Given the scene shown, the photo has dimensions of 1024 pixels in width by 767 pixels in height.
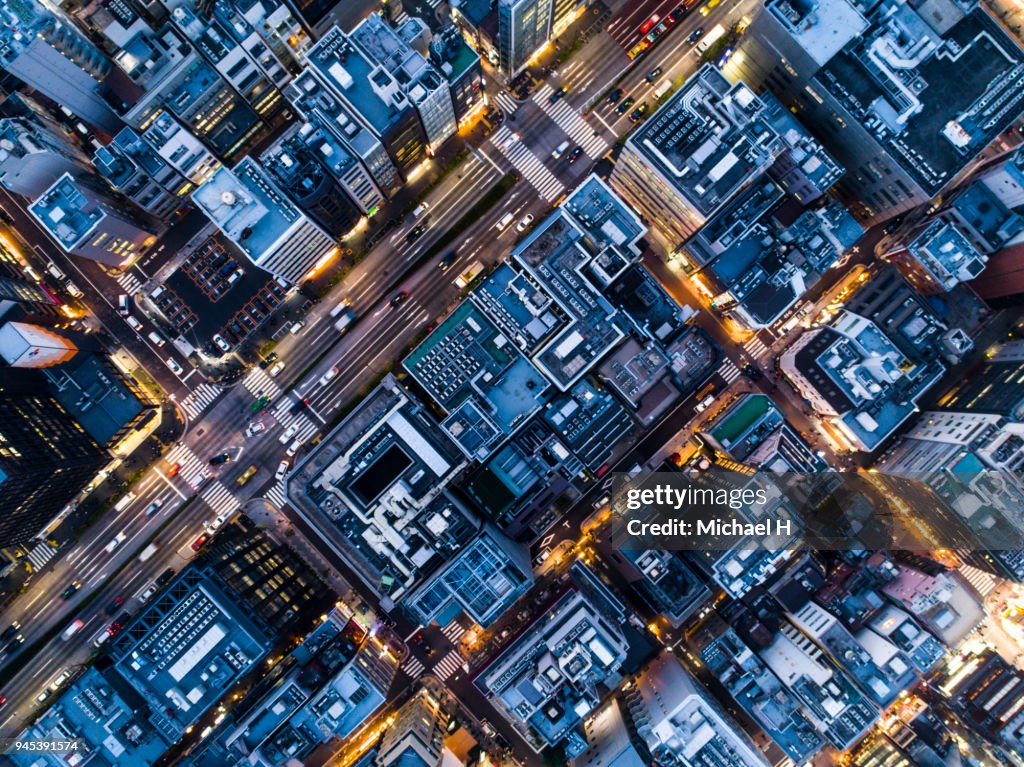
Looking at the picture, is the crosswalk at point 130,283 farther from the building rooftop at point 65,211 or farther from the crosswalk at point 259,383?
the crosswalk at point 259,383

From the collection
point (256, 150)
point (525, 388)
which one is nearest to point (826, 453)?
point (525, 388)

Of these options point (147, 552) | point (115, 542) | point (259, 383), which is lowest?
point (147, 552)

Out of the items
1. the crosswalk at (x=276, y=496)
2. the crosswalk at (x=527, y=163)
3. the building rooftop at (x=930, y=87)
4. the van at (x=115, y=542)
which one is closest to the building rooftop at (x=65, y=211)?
the crosswalk at (x=276, y=496)

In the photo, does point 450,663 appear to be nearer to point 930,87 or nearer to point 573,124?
point 573,124

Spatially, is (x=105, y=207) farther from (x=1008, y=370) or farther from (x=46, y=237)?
(x=1008, y=370)

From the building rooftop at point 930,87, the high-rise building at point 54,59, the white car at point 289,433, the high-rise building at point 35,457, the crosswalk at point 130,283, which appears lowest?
the building rooftop at point 930,87

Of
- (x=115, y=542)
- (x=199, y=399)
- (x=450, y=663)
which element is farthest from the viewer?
(x=199, y=399)

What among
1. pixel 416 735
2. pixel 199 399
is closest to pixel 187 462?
pixel 199 399
